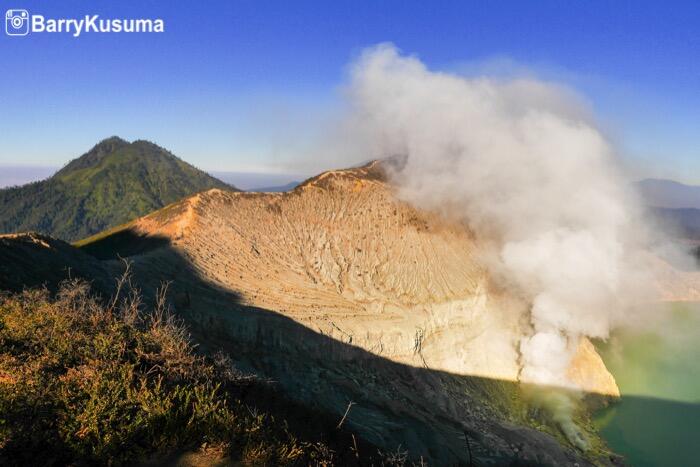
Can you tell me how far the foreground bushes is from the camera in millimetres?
5625

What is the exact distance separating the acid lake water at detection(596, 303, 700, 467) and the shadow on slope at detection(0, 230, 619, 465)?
3091 millimetres

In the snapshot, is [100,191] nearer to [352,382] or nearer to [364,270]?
[364,270]

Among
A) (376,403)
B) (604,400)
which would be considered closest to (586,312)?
(604,400)

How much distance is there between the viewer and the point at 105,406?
6137mm

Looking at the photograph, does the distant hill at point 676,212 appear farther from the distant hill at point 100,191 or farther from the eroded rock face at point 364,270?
the distant hill at point 100,191

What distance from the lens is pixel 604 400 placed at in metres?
32.5

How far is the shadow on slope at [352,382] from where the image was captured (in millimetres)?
18047

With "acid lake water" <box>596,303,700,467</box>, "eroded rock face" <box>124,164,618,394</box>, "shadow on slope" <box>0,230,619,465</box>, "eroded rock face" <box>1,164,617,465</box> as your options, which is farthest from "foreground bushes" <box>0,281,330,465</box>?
"acid lake water" <box>596,303,700,467</box>

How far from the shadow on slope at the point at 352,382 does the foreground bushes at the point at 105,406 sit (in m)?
8.69

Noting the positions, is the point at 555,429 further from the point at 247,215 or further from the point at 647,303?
the point at 647,303

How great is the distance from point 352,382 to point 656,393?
90.1ft

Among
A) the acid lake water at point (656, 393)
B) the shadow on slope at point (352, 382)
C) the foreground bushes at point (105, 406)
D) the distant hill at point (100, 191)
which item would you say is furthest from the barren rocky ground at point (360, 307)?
the distant hill at point (100, 191)

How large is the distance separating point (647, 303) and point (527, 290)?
75.9 ft

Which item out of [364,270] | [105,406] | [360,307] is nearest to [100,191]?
[364,270]
